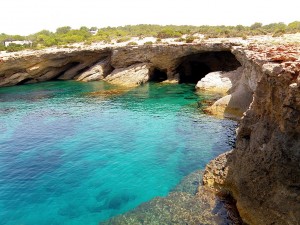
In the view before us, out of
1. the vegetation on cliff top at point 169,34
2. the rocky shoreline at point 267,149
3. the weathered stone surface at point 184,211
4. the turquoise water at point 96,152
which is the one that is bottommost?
the turquoise water at point 96,152

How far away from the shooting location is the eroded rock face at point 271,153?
1136 centimetres

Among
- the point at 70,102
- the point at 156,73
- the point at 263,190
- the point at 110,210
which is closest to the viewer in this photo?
the point at 263,190

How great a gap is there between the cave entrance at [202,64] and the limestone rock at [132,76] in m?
5.87

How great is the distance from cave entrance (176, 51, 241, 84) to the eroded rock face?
36561 millimetres

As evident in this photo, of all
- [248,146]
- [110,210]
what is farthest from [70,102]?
[248,146]

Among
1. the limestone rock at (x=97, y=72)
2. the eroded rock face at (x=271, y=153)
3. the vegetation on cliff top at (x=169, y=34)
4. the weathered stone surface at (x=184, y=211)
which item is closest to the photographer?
the eroded rock face at (x=271, y=153)

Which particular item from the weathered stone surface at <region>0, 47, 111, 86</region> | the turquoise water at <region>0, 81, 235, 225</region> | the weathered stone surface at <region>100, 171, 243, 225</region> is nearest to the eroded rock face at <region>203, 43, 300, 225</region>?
the weathered stone surface at <region>100, 171, 243, 225</region>

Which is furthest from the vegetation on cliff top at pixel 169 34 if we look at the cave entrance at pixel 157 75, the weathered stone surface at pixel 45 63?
the cave entrance at pixel 157 75

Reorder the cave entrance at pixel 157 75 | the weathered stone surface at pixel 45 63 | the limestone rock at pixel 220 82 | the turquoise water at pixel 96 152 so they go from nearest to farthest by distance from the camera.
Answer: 1. the turquoise water at pixel 96 152
2. the limestone rock at pixel 220 82
3. the weathered stone surface at pixel 45 63
4. the cave entrance at pixel 157 75

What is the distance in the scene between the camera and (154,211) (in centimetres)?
1583

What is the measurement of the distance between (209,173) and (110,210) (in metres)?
5.95

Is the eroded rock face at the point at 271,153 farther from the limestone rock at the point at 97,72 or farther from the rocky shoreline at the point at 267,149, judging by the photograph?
the limestone rock at the point at 97,72

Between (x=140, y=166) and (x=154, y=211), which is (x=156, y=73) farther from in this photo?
(x=154, y=211)

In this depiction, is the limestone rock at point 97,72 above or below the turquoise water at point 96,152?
above
